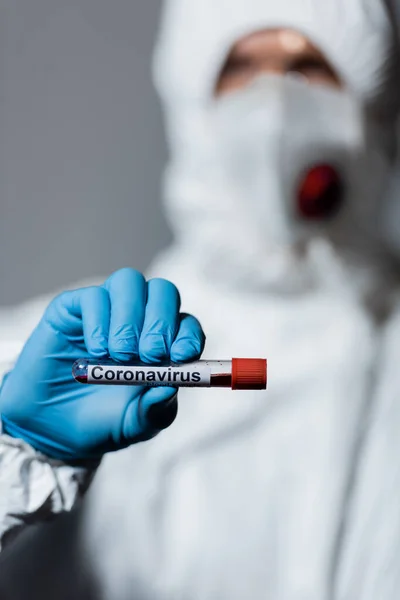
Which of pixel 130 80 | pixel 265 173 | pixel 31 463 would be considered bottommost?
pixel 31 463

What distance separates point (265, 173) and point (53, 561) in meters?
0.52

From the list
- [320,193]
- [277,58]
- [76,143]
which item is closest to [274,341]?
[320,193]

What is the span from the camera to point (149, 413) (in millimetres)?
583

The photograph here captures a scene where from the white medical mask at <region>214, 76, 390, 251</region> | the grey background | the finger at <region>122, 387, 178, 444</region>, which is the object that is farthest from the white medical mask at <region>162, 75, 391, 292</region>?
the finger at <region>122, 387, 178, 444</region>

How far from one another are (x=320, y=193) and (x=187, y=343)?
47 centimetres

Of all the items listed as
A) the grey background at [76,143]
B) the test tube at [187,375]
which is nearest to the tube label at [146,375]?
the test tube at [187,375]

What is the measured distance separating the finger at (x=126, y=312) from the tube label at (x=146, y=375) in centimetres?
4

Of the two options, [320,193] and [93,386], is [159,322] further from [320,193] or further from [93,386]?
[320,193]

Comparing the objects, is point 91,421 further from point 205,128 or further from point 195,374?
point 205,128

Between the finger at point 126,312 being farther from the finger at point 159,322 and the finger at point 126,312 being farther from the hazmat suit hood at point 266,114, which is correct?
the hazmat suit hood at point 266,114

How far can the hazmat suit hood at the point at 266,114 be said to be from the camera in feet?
3.12

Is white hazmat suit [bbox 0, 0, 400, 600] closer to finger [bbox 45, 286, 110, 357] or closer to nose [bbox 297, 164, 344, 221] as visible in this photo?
nose [bbox 297, 164, 344, 221]

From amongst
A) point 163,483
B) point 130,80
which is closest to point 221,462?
point 163,483

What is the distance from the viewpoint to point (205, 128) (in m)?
1.02
